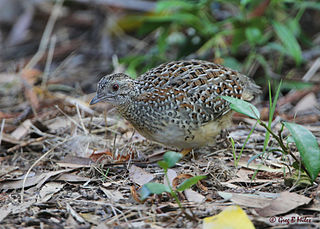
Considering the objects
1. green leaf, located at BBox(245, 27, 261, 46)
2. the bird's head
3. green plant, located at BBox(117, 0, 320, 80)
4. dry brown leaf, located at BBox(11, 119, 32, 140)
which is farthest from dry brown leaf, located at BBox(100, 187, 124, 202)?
green leaf, located at BBox(245, 27, 261, 46)

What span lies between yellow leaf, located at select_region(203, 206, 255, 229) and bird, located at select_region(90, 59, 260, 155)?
146 cm

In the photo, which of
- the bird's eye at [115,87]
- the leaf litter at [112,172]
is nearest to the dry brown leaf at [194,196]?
the leaf litter at [112,172]

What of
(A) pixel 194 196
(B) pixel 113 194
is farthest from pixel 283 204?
(B) pixel 113 194

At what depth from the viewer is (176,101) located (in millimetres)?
4562

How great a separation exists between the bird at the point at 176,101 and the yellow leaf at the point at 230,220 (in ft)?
4.79

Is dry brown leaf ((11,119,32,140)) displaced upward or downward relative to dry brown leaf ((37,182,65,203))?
upward

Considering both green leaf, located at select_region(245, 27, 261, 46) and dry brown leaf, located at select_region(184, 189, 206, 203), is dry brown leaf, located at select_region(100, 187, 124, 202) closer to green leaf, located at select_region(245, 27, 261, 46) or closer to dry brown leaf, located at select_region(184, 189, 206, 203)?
dry brown leaf, located at select_region(184, 189, 206, 203)

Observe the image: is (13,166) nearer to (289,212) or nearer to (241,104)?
(241,104)

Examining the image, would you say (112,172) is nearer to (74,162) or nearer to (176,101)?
(74,162)

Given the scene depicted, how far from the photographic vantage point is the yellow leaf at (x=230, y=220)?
3012 millimetres

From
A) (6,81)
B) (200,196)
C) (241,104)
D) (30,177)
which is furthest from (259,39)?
(6,81)

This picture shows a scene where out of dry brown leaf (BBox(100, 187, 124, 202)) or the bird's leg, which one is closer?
dry brown leaf (BBox(100, 187, 124, 202))

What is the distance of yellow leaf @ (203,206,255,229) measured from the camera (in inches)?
119

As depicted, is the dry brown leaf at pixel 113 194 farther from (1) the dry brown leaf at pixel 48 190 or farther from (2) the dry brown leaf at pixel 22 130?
(2) the dry brown leaf at pixel 22 130
